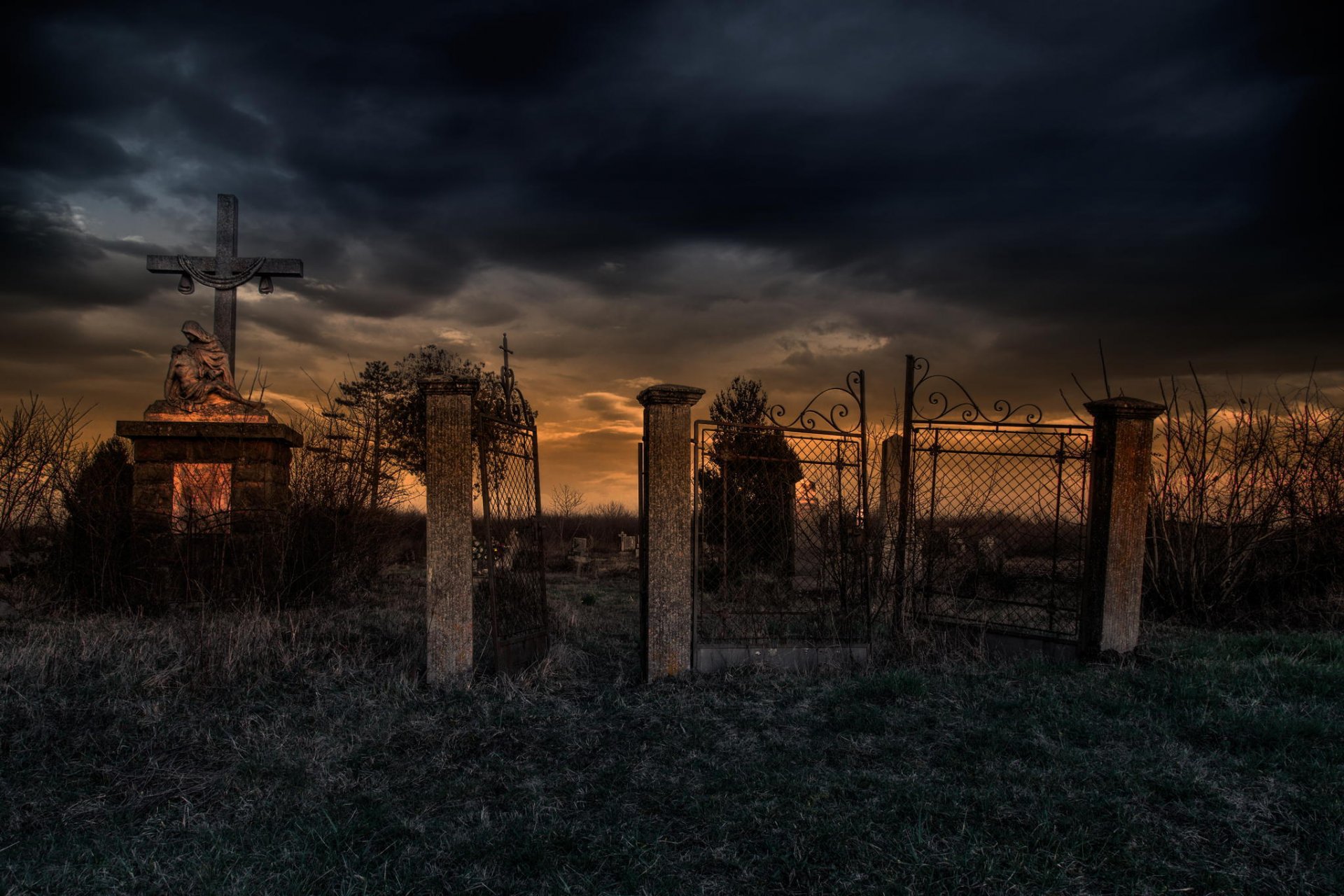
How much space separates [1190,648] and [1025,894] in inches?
184

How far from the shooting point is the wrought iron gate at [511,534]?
6273mm

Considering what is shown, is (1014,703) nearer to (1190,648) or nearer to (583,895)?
(1190,648)

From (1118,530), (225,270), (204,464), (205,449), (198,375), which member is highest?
(225,270)

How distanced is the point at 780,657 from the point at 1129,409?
343 cm

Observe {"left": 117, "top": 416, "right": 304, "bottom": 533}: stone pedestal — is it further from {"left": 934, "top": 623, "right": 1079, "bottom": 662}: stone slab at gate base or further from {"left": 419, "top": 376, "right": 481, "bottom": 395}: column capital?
{"left": 934, "top": 623, "right": 1079, "bottom": 662}: stone slab at gate base

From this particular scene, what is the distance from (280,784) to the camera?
4.19 meters

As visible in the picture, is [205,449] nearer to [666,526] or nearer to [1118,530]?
[666,526]

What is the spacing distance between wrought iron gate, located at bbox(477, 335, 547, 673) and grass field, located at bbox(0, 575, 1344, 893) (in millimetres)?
341

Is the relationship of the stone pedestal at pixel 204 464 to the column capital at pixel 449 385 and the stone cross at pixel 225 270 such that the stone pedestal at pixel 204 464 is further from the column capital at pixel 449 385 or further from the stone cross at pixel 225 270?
the column capital at pixel 449 385

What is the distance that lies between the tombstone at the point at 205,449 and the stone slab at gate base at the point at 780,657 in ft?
19.6

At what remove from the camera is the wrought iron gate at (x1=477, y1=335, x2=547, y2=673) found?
627 cm

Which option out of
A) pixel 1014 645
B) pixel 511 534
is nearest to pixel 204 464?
pixel 511 534

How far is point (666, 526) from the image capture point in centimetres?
614

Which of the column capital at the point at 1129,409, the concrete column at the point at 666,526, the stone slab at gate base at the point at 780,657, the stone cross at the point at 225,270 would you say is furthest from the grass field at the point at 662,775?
the stone cross at the point at 225,270
